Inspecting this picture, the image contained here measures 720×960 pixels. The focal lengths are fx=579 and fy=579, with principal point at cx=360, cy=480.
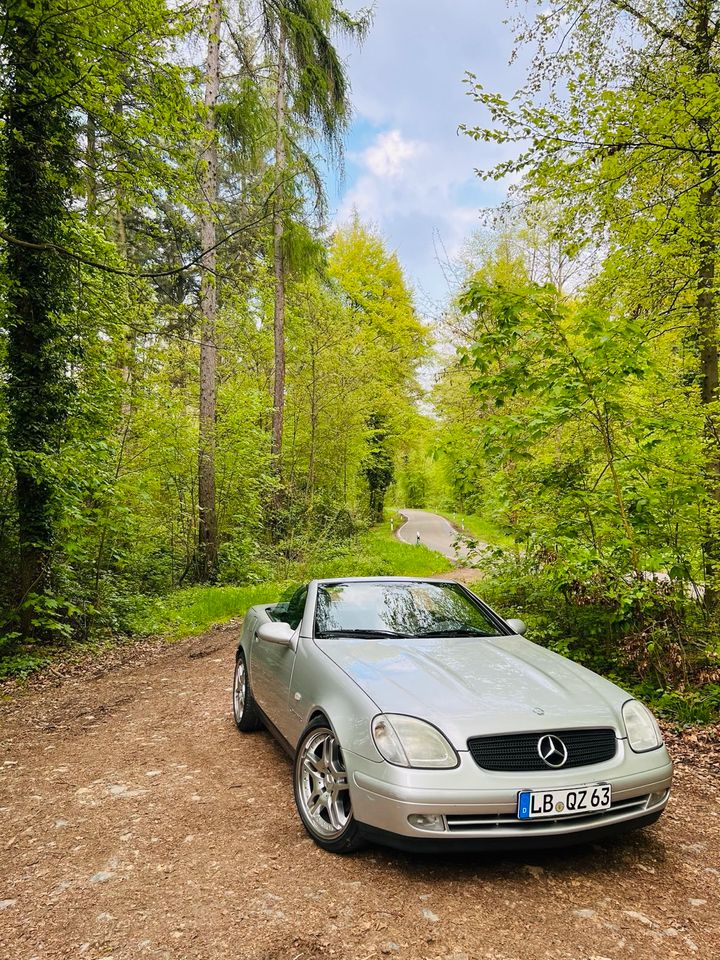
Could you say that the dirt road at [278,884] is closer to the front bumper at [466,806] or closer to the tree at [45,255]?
the front bumper at [466,806]

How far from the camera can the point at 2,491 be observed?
732 cm

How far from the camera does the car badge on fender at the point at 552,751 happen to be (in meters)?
Answer: 2.64

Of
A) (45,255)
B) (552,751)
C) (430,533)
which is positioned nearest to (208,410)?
(45,255)

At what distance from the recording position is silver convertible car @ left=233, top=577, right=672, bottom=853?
2.50m

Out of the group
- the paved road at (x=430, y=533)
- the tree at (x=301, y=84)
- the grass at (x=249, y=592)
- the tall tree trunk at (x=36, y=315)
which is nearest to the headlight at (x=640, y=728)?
the grass at (x=249, y=592)

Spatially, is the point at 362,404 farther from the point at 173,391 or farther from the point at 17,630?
the point at 17,630

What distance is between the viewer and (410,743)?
2611 mm

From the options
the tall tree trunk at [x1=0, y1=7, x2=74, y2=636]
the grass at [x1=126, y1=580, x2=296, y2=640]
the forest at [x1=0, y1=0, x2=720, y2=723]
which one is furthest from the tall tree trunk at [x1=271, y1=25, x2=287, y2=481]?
the tall tree trunk at [x1=0, y1=7, x2=74, y2=636]

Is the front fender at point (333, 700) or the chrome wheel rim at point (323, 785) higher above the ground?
the front fender at point (333, 700)

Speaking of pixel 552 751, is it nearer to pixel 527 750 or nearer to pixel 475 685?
pixel 527 750

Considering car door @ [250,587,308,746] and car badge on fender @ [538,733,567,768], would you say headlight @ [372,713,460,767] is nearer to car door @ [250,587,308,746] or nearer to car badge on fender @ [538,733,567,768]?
car badge on fender @ [538,733,567,768]

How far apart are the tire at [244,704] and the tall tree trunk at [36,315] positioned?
346 centimetres

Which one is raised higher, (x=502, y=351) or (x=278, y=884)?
(x=502, y=351)

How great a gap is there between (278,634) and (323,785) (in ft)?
3.31
